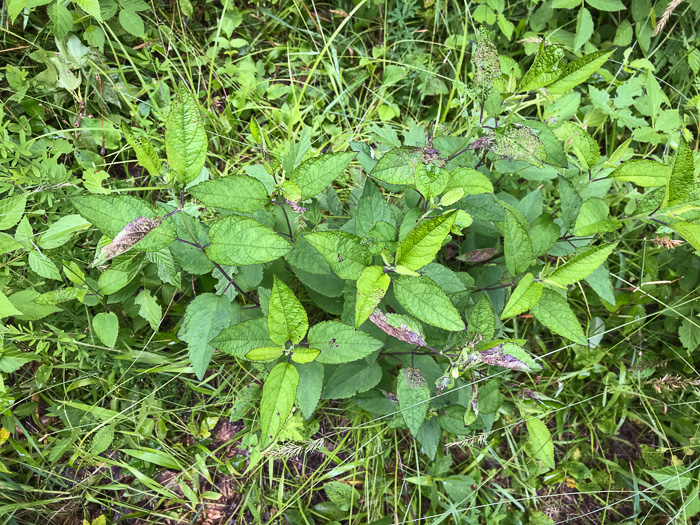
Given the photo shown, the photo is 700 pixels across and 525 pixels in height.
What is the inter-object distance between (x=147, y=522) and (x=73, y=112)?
85.8 inches

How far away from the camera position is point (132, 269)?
1650mm

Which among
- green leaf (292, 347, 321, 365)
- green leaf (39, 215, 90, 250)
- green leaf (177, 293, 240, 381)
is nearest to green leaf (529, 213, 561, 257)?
green leaf (292, 347, 321, 365)

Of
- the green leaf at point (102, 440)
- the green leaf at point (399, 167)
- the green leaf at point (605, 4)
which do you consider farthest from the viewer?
the green leaf at point (605, 4)

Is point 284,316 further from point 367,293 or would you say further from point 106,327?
point 106,327

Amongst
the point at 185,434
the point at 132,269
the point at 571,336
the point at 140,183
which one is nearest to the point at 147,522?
the point at 185,434

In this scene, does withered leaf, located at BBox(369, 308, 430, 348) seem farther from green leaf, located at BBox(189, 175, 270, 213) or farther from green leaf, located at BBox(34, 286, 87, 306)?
green leaf, located at BBox(34, 286, 87, 306)

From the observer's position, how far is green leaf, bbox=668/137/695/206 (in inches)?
48.6

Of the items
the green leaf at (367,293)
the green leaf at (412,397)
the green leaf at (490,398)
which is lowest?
the green leaf at (490,398)

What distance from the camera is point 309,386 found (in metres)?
1.35

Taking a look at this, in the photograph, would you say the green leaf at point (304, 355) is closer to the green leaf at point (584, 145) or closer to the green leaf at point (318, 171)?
the green leaf at point (318, 171)

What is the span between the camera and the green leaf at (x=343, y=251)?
3.94 ft

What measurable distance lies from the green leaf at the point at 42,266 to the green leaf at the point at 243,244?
3.42 feet

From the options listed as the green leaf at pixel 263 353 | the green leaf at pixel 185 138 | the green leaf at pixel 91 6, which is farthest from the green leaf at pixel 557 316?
the green leaf at pixel 91 6

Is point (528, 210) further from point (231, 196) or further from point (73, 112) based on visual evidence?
point (73, 112)
